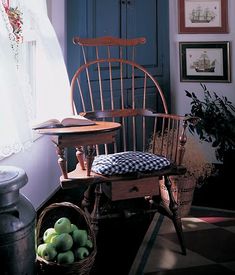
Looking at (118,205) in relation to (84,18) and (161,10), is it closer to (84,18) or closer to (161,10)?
(84,18)

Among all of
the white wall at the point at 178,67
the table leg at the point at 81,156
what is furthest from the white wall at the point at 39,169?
the white wall at the point at 178,67

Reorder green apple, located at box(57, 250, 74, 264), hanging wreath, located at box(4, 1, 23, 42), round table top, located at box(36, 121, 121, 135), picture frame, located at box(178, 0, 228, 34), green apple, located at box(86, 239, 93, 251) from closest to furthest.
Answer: green apple, located at box(57, 250, 74, 264) → green apple, located at box(86, 239, 93, 251) → round table top, located at box(36, 121, 121, 135) → hanging wreath, located at box(4, 1, 23, 42) → picture frame, located at box(178, 0, 228, 34)

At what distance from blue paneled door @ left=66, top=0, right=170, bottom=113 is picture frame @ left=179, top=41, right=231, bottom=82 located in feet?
0.86

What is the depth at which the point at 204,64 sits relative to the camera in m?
3.48

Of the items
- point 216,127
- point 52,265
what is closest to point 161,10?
point 216,127

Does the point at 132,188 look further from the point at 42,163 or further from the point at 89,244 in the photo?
the point at 42,163

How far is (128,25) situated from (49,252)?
2015mm

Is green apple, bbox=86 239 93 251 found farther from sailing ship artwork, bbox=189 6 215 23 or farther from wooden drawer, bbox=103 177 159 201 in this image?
sailing ship artwork, bbox=189 6 215 23

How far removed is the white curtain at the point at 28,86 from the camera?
1.87 meters

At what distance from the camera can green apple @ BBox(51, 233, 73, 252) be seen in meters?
1.64

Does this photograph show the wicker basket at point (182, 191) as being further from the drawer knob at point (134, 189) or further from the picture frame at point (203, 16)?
the picture frame at point (203, 16)

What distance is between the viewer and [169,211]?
7.41 ft

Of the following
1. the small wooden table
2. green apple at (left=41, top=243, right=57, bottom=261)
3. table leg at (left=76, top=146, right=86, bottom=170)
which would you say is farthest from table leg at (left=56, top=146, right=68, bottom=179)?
green apple at (left=41, top=243, right=57, bottom=261)

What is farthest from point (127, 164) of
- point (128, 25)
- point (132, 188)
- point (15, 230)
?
point (128, 25)
